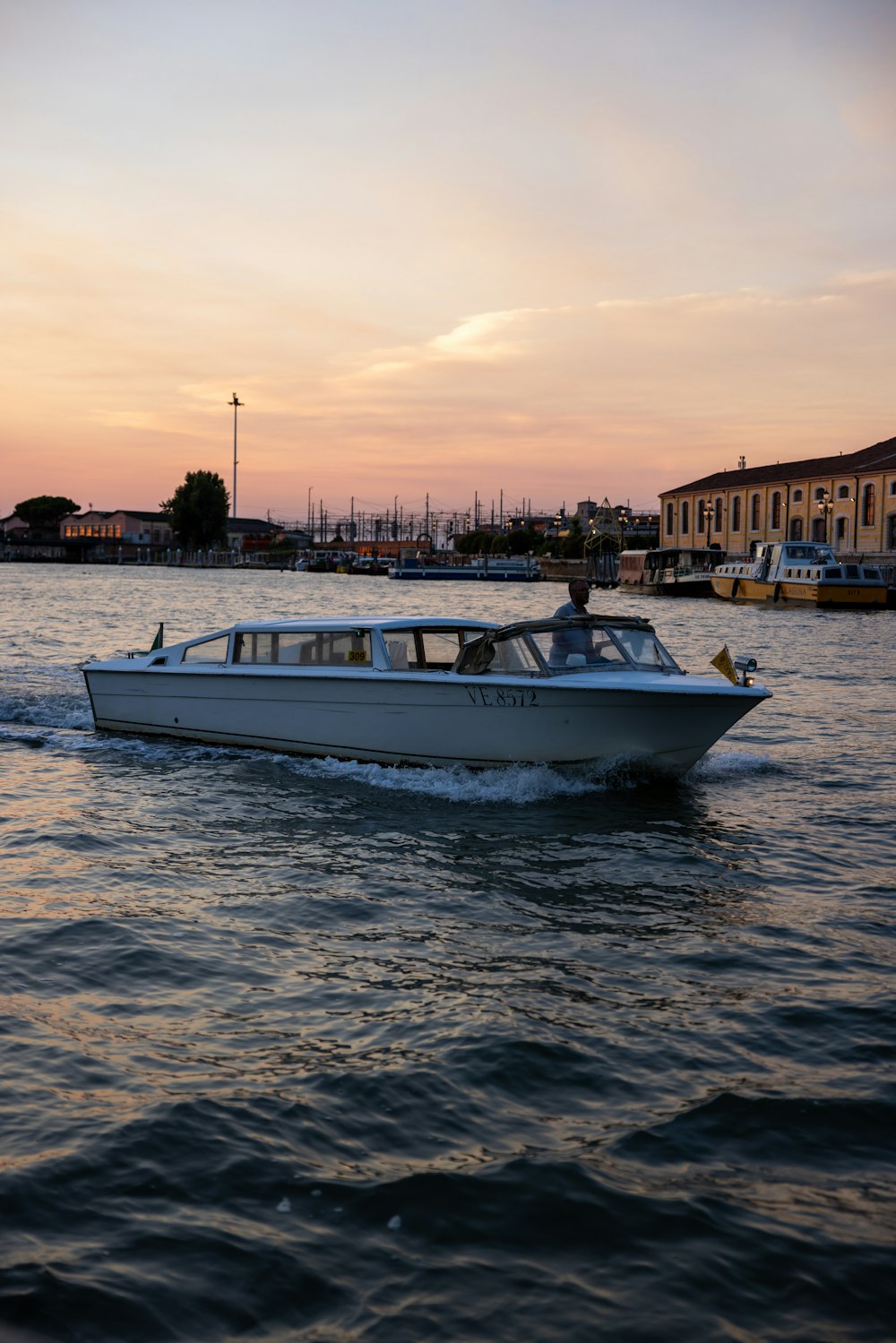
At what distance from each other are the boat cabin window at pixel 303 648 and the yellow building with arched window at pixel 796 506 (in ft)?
230

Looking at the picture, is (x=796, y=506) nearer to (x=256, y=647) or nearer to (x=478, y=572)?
(x=478, y=572)

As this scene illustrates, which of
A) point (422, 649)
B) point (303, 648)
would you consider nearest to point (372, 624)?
point (422, 649)

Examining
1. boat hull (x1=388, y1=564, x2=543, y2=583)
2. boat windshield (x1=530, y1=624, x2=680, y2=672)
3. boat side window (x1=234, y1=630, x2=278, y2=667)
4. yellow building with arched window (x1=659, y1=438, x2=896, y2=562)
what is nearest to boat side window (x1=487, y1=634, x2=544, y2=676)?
boat windshield (x1=530, y1=624, x2=680, y2=672)

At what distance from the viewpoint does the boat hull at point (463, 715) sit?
1166 cm

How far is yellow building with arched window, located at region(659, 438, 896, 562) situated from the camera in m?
81.5

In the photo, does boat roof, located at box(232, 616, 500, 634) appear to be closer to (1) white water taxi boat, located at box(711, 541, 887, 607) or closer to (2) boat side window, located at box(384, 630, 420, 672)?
(2) boat side window, located at box(384, 630, 420, 672)

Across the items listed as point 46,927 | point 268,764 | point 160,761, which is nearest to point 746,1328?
point 46,927

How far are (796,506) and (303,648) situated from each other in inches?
3335

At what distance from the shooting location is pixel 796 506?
91.8m

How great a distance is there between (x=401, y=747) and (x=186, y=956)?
5980mm

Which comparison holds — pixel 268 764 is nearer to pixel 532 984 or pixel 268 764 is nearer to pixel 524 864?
pixel 524 864

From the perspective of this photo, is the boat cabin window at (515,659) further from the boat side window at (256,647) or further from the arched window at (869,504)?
the arched window at (869,504)

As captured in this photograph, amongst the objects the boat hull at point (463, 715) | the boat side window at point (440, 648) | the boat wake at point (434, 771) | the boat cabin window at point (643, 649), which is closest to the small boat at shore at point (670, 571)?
the boat wake at point (434, 771)

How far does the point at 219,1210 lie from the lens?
4508mm
